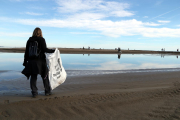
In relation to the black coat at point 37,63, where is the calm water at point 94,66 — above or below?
below

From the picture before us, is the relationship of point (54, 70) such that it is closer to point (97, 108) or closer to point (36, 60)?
point (36, 60)

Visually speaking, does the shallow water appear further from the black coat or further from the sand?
the sand

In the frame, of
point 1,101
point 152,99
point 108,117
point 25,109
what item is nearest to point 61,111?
point 25,109

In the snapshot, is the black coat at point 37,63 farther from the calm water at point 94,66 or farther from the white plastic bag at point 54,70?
the calm water at point 94,66

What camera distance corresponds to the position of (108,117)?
337 cm

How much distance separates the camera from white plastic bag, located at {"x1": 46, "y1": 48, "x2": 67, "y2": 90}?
4839 millimetres

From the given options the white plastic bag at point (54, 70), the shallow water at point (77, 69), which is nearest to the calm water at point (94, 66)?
the shallow water at point (77, 69)

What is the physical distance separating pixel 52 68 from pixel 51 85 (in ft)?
1.76

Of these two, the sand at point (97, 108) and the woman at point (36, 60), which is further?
the woman at point (36, 60)

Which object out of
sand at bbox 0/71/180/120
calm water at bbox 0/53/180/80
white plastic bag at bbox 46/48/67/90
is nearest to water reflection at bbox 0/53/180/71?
calm water at bbox 0/53/180/80

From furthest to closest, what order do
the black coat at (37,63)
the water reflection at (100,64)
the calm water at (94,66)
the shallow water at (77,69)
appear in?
the water reflection at (100,64)
the calm water at (94,66)
the shallow water at (77,69)
the black coat at (37,63)

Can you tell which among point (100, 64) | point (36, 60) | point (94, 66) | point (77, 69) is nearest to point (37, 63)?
point (36, 60)

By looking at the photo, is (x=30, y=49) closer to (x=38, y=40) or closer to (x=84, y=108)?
(x=38, y=40)

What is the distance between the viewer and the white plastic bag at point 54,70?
484cm
